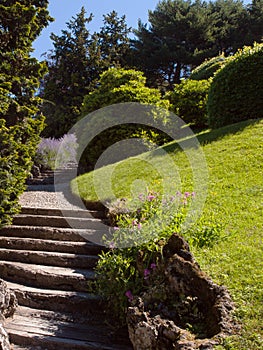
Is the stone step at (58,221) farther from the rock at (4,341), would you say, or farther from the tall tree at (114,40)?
the tall tree at (114,40)

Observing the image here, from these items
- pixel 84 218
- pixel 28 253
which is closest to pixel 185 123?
pixel 84 218

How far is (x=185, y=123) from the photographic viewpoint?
32.7 feet

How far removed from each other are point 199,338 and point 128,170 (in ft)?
14.0

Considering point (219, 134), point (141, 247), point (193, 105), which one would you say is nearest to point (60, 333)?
point (141, 247)

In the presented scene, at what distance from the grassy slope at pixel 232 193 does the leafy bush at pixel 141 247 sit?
0.96ft

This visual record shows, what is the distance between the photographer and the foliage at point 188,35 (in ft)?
73.8

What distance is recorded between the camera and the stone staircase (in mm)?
3549

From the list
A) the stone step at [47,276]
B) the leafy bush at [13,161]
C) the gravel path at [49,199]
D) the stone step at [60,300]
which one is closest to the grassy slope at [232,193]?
the gravel path at [49,199]

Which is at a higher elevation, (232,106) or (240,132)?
(232,106)

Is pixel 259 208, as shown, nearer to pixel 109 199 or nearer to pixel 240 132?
pixel 109 199

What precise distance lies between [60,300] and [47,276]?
16.1 inches

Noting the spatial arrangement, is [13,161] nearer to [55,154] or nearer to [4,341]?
[4,341]

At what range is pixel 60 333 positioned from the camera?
11.8 feet

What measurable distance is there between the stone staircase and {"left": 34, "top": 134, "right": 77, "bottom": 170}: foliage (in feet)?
15.9
